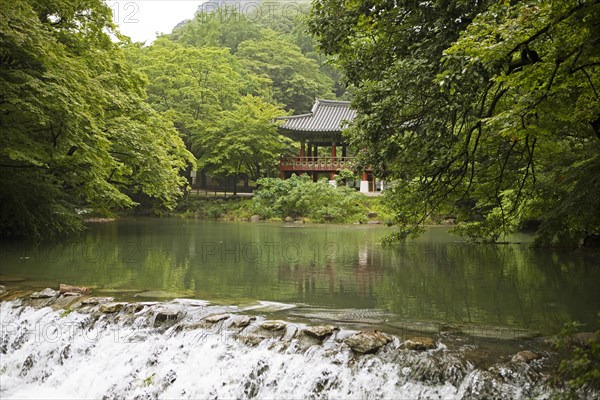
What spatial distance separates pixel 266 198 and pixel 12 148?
21372mm

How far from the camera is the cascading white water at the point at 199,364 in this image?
6188mm

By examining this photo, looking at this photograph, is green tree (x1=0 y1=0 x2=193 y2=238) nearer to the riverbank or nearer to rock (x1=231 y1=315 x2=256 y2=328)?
rock (x1=231 y1=315 x2=256 y2=328)

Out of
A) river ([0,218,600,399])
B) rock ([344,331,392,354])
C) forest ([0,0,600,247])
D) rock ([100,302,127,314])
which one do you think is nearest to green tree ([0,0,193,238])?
forest ([0,0,600,247])

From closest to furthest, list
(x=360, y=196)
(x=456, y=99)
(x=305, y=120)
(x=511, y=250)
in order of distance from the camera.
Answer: (x=456, y=99) < (x=511, y=250) < (x=360, y=196) < (x=305, y=120)

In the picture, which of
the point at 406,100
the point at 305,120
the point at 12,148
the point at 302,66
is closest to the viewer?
the point at 406,100

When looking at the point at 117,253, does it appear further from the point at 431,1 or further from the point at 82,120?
the point at 431,1

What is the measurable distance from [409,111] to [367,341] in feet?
14.0

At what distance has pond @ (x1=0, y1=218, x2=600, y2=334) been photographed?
9359mm

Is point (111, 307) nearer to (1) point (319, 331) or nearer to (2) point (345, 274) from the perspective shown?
(1) point (319, 331)

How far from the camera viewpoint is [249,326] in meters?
7.85

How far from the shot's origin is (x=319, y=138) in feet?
127

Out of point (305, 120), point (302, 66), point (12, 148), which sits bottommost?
point (12, 148)

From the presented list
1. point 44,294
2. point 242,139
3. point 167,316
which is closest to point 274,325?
point 167,316

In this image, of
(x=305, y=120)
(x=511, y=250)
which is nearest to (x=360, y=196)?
(x=305, y=120)
